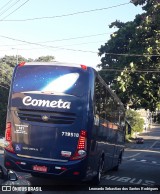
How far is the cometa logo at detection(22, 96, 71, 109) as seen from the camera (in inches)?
440

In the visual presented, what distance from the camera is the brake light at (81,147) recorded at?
10.9 meters

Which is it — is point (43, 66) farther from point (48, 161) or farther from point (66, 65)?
point (48, 161)

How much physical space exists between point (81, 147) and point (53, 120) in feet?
3.66

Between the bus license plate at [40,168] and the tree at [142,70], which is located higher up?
→ the tree at [142,70]

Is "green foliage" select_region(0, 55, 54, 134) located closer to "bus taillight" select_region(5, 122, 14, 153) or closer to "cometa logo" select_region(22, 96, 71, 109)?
"bus taillight" select_region(5, 122, 14, 153)

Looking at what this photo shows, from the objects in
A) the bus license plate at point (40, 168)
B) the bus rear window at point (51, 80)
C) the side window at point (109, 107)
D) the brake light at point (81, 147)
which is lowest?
the bus license plate at point (40, 168)

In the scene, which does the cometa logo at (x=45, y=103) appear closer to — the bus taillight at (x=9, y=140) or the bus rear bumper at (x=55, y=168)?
the bus taillight at (x=9, y=140)

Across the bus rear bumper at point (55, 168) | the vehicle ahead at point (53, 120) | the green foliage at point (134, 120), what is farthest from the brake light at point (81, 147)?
the green foliage at point (134, 120)

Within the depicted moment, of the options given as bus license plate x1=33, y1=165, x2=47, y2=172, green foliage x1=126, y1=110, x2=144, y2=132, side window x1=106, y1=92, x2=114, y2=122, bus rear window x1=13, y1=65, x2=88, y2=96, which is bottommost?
green foliage x1=126, y1=110, x2=144, y2=132

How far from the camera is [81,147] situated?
1094 cm

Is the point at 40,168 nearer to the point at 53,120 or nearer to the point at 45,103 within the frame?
the point at 53,120

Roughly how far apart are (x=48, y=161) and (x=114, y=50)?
30975mm

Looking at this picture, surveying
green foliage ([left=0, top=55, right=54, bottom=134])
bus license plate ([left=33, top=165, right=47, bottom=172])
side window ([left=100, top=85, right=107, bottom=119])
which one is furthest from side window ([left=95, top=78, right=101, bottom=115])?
green foliage ([left=0, top=55, right=54, bottom=134])

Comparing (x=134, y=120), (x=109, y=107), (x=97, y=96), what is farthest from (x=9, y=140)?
Result: (x=134, y=120)
